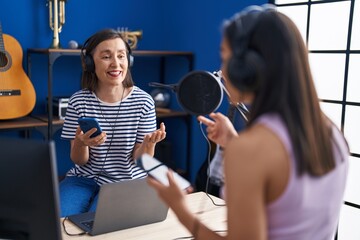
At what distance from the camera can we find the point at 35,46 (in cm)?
321

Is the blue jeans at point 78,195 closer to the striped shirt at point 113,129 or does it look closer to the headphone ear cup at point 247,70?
the striped shirt at point 113,129

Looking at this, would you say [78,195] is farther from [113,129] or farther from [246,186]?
[246,186]

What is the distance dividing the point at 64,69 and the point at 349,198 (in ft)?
7.48

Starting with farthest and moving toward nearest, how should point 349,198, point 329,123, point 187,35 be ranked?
point 187,35, point 349,198, point 329,123

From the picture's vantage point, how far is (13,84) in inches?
112

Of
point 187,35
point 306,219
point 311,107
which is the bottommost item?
point 306,219

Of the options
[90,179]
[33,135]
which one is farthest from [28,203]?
[33,135]

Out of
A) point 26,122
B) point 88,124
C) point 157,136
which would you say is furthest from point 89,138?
point 26,122

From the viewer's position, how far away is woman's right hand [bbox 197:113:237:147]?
1.28 m

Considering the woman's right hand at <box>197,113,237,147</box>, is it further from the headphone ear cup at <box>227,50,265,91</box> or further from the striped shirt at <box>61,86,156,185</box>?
the striped shirt at <box>61,86,156,185</box>

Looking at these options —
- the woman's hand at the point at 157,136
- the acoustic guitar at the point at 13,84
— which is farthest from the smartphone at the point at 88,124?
the acoustic guitar at the point at 13,84

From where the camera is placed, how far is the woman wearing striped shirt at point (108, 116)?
80.1 inches

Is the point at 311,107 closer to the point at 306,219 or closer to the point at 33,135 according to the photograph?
the point at 306,219

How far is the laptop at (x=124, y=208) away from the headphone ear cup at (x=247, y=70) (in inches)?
21.8
